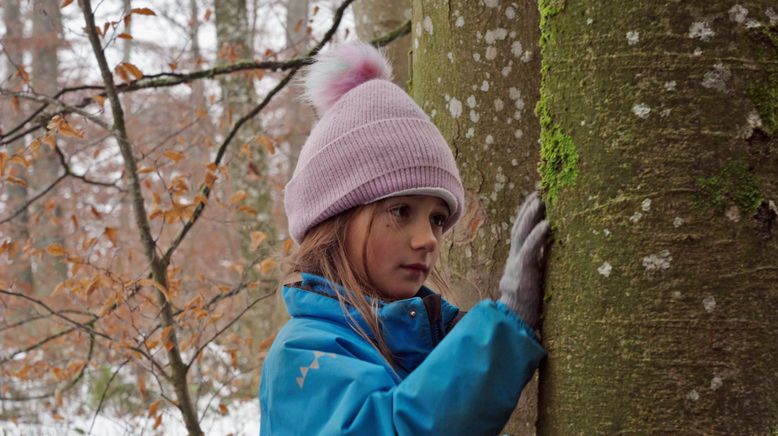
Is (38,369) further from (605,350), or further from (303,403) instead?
(605,350)

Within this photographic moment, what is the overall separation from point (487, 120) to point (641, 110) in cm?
115

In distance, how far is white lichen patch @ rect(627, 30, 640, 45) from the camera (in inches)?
57.1

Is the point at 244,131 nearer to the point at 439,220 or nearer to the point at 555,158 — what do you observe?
the point at 439,220

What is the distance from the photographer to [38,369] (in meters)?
4.94

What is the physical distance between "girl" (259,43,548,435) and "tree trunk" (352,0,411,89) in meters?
2.59

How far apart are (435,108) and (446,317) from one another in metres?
0.88

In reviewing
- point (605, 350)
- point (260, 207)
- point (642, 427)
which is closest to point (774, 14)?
point (605, 350)

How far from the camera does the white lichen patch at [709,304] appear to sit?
1.38 m

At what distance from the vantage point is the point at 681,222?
4.60ft

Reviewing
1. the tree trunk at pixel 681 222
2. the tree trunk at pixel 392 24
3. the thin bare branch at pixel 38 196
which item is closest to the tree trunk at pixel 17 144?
the thin bare branch at pixel 38 196

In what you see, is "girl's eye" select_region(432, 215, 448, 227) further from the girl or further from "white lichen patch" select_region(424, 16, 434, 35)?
"white lichen patch" select_region(424, 16, 434, 35)

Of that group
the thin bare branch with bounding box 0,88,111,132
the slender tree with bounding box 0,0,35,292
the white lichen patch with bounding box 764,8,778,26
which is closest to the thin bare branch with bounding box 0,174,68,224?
the thin bare branch with bounding box 0,88,111,132

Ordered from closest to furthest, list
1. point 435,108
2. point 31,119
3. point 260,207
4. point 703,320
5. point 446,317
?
point 703,320 < point 446,317 < point 435,108 < point 31,119 < point 260,207

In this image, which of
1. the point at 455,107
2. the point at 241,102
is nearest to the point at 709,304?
the point at 455,107
